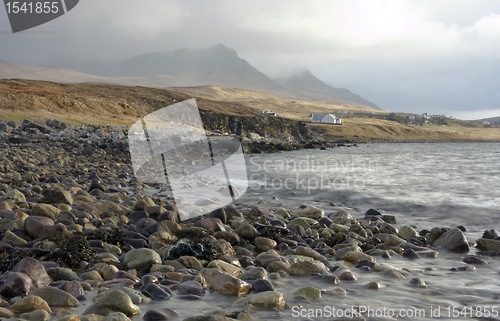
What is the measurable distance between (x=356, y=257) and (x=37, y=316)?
16.7 ft

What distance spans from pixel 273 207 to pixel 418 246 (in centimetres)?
584

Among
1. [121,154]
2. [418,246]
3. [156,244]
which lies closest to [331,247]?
[418,246]

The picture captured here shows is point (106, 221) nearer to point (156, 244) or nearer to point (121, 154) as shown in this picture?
point (156, 244)

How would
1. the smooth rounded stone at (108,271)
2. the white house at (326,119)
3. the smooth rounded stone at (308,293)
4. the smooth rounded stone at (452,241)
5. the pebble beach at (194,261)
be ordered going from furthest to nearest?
the white house at (326,119) → the smooth rounded stone at (452,241) → the smooth rounded stone at (108,271) → the smooth rounded stone at (308,293) → the pebble beach at (194,261)

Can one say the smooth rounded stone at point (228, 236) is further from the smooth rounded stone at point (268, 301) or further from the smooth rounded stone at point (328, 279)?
the smooth rounded stone at point (268, 301)

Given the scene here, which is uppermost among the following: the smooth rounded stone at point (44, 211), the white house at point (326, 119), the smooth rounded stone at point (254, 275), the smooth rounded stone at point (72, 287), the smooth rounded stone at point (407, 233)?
the white house at point (326, 119)

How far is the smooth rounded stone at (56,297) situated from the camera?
14.7 ft

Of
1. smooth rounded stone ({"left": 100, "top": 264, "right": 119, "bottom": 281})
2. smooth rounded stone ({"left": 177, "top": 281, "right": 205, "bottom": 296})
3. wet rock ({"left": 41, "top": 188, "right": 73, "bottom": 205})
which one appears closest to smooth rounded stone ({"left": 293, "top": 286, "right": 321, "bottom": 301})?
smooth rounded stone ({"left": 177, "top": 281, "right": 205, "bottom": 296})

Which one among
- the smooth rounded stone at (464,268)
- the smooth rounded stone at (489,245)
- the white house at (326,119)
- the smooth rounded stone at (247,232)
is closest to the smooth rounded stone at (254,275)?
the smooth rounded stone at (247,232)

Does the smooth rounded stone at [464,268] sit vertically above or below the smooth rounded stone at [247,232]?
below

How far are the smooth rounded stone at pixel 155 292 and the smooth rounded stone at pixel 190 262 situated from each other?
1.13 metres

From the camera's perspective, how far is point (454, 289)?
575 cm

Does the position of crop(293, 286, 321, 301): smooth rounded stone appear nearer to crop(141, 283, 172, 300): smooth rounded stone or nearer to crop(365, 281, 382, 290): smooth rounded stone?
crop(365, 281, 382, 290): smooth rounded stone

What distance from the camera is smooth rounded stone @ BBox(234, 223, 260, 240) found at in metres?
8.25
